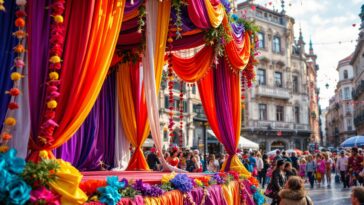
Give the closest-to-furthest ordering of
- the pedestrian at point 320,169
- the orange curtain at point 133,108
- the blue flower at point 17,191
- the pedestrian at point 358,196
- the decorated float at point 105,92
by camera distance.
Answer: the blue flower at point 17,191 → the decorated float at point 105,92 → the pedestrian at point 358,196 → the orange curtain at point 133,108 → the pedestrian at point 320,169

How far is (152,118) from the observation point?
262 inches

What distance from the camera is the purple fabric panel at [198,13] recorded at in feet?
22.2

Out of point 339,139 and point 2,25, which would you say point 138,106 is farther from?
point 339,139

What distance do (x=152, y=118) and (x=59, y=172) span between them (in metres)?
2.88

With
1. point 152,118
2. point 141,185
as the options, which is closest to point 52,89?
point 141,185

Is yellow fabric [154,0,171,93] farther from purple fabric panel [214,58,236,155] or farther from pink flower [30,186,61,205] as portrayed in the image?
pink flower [30,186,61,205]

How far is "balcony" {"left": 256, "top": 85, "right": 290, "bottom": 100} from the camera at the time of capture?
3758 centimetres

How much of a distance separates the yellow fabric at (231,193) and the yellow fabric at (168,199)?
168 centimetres

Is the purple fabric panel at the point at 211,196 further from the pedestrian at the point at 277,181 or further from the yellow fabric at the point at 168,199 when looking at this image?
the pedestrian at the point at 277,181

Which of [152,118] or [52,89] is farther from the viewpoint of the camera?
[152,118]

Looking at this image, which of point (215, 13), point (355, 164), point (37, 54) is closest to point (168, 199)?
point (37, 54)

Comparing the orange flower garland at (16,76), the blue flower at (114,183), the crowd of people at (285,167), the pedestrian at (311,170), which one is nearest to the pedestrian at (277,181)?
the crowd of people at (285,167)

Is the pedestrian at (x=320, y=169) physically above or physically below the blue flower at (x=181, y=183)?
below

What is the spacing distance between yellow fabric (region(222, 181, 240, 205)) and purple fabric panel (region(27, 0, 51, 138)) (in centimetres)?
412
